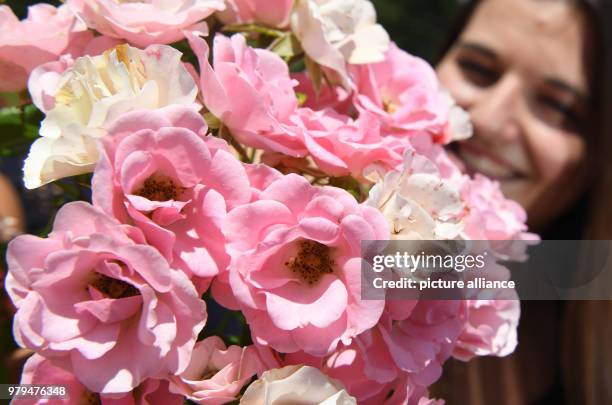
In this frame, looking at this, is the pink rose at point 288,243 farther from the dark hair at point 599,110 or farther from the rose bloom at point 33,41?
the dark hair at point 599,110

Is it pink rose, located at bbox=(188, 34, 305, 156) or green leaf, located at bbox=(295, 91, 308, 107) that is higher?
pink rose, located at bbox=(188, 34, 305, 156)

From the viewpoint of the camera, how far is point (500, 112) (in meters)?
0.73

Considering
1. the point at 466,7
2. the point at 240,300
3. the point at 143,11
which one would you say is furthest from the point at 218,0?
the point at 466,7

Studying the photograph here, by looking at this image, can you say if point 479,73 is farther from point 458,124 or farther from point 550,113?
point 458,124

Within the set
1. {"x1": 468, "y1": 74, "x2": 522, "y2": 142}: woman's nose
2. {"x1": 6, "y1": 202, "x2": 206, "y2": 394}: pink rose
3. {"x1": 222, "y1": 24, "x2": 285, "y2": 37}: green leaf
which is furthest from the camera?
{"x1": 468, "y1": 74, "x2": 522, "y2": 142}: woman's nose

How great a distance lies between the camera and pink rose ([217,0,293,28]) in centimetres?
30

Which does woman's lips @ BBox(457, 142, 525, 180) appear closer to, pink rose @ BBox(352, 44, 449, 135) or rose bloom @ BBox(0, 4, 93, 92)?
pink rose @ BBox(352, 44, 449, 135)

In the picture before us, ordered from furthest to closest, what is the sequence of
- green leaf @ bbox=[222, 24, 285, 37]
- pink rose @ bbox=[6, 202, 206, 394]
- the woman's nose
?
the woman's nose → green leaf @ bbox=[222, 24, 285, 37] → pink rose @ bbox=[6, 202, 206, 394]

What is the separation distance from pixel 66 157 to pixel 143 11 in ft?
0.26

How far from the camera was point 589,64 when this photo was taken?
77 cm

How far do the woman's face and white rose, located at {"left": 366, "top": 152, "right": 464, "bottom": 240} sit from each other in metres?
0.52

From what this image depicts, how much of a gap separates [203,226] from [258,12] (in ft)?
0.46

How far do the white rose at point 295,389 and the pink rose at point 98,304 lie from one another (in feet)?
0.10

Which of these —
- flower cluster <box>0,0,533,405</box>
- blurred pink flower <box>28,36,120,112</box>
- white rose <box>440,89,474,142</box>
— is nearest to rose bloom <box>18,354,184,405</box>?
flower cluster <box>0,0,533,405</box>
